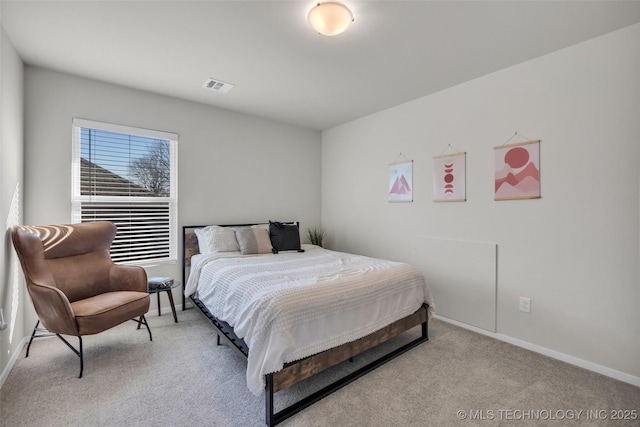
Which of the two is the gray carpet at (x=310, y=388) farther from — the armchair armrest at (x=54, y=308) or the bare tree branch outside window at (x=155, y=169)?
the bare tree branch outside window at (x=155, y=169)

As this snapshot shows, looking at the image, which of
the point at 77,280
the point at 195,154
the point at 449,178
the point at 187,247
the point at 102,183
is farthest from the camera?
the point at 195,154

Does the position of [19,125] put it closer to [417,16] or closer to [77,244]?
[77,244]

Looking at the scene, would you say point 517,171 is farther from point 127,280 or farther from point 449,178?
point 127,280

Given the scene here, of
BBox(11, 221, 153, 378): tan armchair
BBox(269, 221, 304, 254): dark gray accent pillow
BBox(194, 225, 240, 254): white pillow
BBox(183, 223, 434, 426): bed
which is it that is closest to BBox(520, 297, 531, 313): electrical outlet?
BBox(183, 223, 434, 426): bed

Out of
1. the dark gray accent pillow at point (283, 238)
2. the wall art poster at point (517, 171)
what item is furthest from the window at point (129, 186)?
→ the wall art poster at point (517, 171)

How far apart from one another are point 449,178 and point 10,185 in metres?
3.98

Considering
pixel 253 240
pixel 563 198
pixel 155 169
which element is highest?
pixel 155 169

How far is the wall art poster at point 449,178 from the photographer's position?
120 inches

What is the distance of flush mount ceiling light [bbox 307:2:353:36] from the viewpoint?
1.83 metres

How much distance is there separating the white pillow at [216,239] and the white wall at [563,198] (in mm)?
2297

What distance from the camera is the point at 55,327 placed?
2141 mm

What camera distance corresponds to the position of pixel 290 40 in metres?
2.27

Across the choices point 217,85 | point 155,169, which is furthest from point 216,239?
point 217,85

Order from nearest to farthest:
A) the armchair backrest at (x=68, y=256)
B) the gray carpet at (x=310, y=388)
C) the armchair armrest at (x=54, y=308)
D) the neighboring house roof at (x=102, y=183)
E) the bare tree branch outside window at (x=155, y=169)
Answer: the gray carpet at (x=310, y=388), the armchair armrest at (x=54, y=308), the armchair backrest at (x=68, y=256), the neighboring house roof at (x=102, y=183), the bare tree branch outside window at (x=155, y=169)
